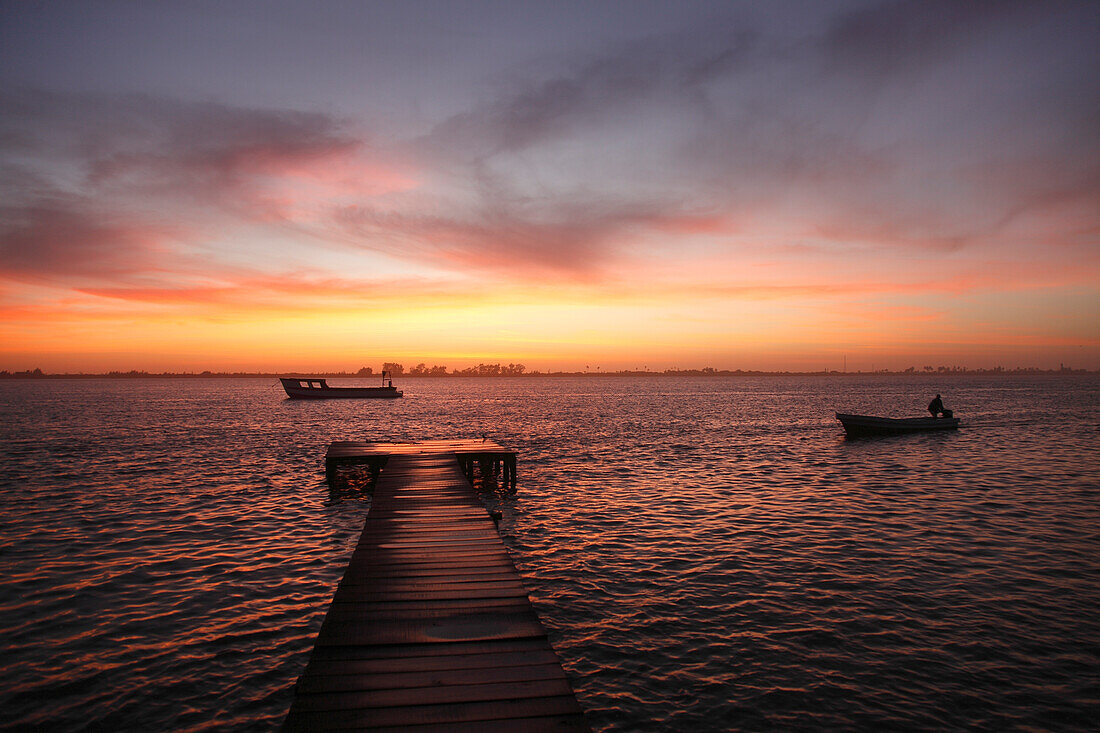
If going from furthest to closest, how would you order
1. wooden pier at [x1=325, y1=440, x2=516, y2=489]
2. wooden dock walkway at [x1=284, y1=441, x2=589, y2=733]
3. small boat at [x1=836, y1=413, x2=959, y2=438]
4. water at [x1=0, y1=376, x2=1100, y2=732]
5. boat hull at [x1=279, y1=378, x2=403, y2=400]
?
boat hull at [x1=279, y1=378, x2=403, y2=400] < small boat at [x1=836, y1=413, x2=959, y2=438] < wooden pier at [x1=325, y1=440, x2=516, y2=489] < water at [x1=0, y1=376, x2=1100, y2=732] < wooden dock walkway at [x1=284, y1=441, x2=589, y2=733]

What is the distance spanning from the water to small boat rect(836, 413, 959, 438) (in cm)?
1279

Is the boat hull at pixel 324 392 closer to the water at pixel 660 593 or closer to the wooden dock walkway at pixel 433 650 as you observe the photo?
the water at pixel 660 593

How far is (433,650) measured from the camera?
261 inches

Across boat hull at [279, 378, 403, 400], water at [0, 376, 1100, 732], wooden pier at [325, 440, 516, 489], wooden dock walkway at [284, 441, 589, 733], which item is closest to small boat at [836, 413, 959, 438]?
water at [0, 376, 1100, 732]

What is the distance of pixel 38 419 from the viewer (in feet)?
204

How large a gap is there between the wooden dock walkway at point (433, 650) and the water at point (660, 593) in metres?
1.65

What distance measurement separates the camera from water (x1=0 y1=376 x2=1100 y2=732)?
788cm

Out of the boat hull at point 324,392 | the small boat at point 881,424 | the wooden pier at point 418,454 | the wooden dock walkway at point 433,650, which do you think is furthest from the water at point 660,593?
the boat hull at point 324,392

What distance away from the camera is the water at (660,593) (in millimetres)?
7879

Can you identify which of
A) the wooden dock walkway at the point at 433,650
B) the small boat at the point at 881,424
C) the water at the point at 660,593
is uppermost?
the wooden dock walkway at the point at 433,650

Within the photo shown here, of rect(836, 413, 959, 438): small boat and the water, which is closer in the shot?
the water

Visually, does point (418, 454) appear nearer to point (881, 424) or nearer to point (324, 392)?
point (881, 424)

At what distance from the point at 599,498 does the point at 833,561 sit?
9015 mm

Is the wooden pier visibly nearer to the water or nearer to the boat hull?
the water
